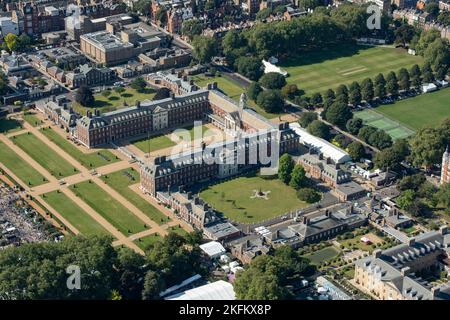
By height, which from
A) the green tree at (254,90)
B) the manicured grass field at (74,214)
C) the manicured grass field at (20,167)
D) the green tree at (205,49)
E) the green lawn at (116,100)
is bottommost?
the manicured grass field at (74,214)

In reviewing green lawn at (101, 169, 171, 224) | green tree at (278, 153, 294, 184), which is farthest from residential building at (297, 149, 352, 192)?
green lawn at (101, 169, 171, 224)

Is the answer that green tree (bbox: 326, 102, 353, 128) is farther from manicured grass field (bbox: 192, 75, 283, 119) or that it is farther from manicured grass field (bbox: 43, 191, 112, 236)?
manicured grass field (bbox: 43, 191, 112, 236)

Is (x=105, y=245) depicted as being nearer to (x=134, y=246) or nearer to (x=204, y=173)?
(x=134, y=246)

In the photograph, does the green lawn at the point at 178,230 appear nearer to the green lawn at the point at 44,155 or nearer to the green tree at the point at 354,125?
the green lawn at the point at 44,155

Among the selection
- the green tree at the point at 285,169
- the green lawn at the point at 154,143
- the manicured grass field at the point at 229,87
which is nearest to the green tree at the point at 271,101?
the manicured grass field at the point at 229,87

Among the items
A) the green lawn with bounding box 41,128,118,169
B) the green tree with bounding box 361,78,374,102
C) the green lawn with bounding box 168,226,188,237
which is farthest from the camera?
the green tree with bounding box 361,78,374,102

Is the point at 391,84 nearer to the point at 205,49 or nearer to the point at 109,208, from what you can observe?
the point at 205,49

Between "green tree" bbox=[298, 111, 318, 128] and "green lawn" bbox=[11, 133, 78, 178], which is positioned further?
"green tree" bbox=[298, 111, 318, 128]
